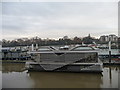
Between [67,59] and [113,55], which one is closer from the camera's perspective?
[67,59]

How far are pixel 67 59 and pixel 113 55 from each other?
8.18 metres

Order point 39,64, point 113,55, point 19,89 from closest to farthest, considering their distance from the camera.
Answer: point 19,89, point 39,64, point 113,55

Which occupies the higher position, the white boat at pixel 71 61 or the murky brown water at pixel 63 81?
the white boat at pixel 71 61

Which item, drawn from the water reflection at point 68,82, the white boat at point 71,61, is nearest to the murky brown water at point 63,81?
the water reflection at point 68,82

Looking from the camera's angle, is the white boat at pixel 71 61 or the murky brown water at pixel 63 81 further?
the white boat at pixel 71 61

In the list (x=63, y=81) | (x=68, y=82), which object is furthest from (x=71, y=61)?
(x=68, y=82)

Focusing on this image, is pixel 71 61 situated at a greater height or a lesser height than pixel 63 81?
greater

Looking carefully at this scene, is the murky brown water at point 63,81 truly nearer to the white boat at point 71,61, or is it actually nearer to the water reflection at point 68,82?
the water reflection at point 68,82

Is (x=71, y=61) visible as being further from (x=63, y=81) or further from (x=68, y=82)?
(x=68, y=82)

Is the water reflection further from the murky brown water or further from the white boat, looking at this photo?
the white boat

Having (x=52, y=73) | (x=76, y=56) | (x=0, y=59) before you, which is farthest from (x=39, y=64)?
(x=0, y=59)

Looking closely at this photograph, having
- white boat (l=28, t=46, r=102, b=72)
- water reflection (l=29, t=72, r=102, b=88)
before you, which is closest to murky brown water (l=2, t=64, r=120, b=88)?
water reflection (l=29, t=72, r=102, b=88)

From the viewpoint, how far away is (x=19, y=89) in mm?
6031

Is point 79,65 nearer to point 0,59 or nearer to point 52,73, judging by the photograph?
point 52,73
